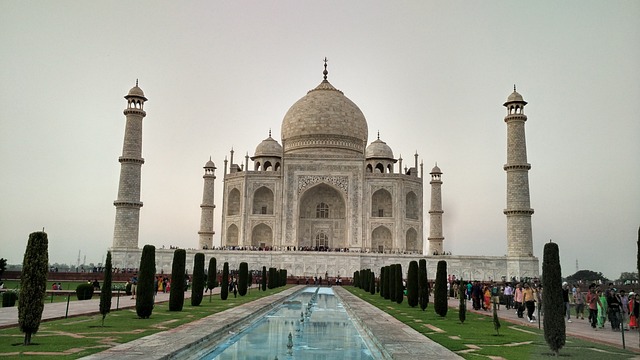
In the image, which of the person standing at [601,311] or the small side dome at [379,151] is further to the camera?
the small side dome at [379,151]

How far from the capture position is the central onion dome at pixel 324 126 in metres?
37.4

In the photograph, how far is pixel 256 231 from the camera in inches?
1355

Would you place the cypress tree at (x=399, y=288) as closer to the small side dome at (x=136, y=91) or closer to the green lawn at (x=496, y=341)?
the green lawn at (x=496, y=341)

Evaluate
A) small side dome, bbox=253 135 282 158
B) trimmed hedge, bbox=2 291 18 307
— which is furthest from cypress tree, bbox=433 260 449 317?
small side dome, bbox=253 135 282 158

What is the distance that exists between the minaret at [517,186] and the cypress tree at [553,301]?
20.8m

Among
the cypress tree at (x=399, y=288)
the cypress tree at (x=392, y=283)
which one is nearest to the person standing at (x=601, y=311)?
the cypress tree at (x=399, y=288)

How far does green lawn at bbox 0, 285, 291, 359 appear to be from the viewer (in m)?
6.72

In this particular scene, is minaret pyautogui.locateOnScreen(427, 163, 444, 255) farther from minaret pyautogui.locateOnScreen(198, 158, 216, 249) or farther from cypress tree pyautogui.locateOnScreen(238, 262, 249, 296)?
cypress tree pyautogui.locateOnScreen(238, 262, 249, 296)

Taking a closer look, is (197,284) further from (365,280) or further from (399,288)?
(365,280)

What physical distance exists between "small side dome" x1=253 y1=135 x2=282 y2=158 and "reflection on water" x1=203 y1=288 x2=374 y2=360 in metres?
25.5

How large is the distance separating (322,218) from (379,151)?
21.3 ft

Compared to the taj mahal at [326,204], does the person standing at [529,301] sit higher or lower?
lower

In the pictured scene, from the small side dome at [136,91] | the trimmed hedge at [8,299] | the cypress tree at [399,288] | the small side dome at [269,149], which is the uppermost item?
the small side dome at [136,91]

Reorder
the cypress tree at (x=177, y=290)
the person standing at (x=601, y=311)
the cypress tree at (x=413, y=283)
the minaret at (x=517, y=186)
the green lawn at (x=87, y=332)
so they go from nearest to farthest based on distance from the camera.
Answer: the green lawn at (x=87, y=332), the person standing at (x=601, y=311), the cypress tree at (x=177, y=290), the cypress tree at (x=413, y=283), the minaret at (x=517, y=186)
